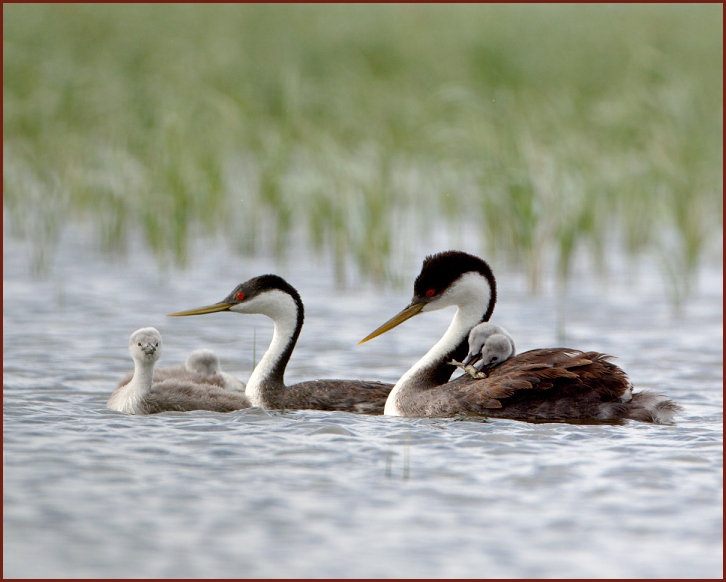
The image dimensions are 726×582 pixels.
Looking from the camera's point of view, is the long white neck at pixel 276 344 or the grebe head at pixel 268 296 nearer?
the long white neck at pixel 276 344

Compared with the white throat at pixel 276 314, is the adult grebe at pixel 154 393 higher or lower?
lower

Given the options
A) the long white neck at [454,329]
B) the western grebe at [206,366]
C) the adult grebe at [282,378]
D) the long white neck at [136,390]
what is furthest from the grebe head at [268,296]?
the long white neck at [454,329]

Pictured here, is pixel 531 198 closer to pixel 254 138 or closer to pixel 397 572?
pixel 254 138

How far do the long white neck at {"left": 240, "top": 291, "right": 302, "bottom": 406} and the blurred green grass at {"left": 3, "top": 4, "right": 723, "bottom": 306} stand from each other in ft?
11.1

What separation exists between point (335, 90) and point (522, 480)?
11.3 m

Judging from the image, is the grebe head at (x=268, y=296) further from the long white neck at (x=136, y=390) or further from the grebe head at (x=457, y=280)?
the long white neck at (x=136, y=390)

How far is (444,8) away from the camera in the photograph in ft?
75.1

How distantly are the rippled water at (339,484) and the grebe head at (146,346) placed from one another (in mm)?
373

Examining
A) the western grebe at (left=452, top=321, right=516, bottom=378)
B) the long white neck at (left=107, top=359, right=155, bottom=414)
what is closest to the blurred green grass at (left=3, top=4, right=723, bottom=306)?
the western grebe at (left=452, top=321, right=516, bottom=378)

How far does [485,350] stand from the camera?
7.24 meters

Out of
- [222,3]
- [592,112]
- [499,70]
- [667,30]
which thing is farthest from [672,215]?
[222,3]

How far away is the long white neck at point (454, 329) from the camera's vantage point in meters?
7.28

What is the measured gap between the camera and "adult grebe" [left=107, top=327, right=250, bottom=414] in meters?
7.01

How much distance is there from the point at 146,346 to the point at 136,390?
0.87 feet
